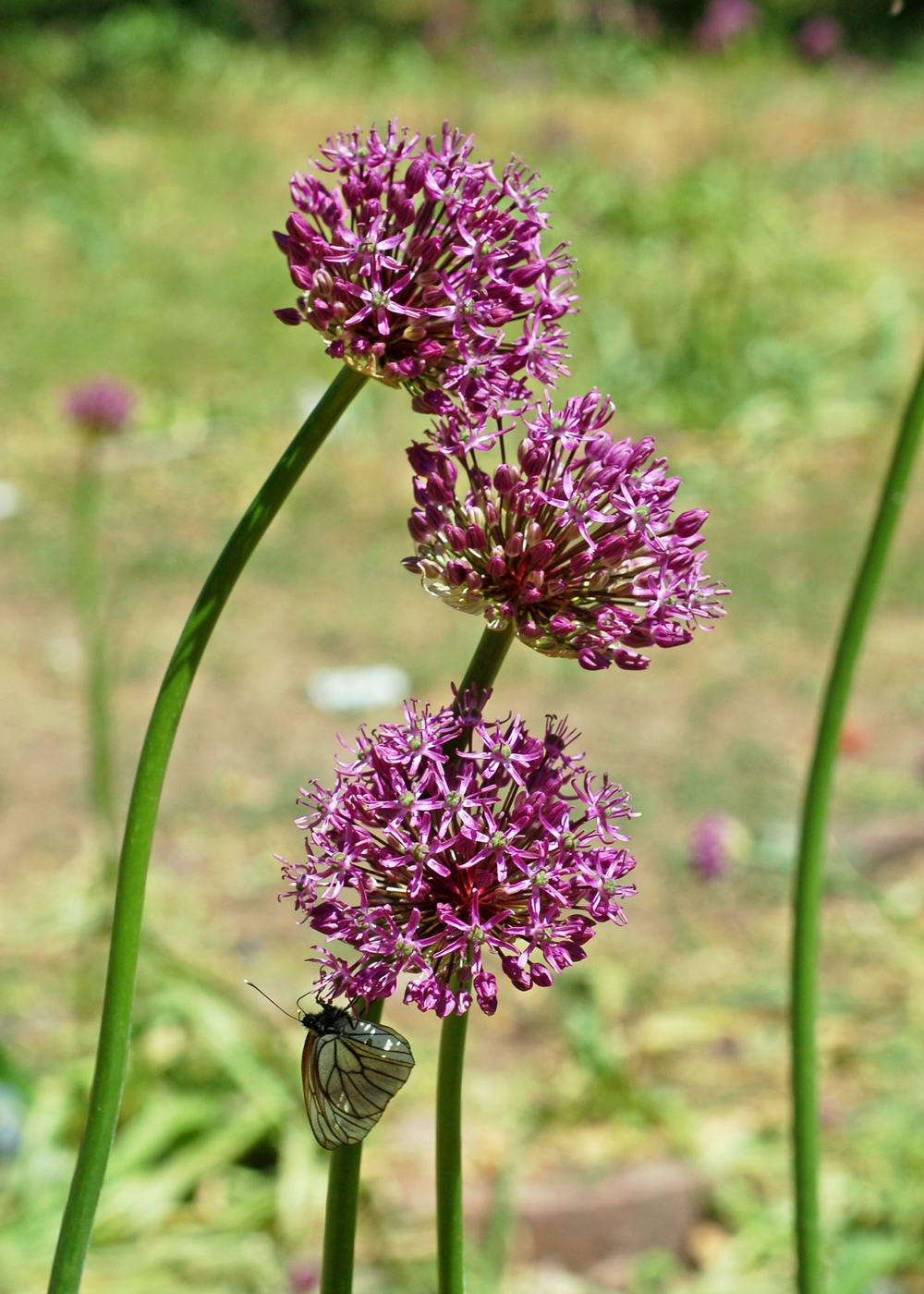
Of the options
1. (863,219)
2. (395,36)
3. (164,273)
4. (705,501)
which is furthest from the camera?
(395,36)

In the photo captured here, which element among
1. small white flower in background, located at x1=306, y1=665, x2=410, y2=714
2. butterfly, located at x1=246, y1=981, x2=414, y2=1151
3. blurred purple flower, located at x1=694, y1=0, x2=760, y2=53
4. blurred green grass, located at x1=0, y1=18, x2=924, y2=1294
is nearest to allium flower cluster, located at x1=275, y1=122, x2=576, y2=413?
butterfly, located at x1=246, y1=981, x2=414, y2=1151

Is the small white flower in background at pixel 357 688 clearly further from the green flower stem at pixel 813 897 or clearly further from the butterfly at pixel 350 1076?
the butterfly at pixel 350 1076

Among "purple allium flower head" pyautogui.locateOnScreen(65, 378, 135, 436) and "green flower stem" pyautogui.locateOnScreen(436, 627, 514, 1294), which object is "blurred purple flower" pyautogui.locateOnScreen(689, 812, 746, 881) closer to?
"purple allium flower head" pyautogui.locateOnScreen(65, 378, 135, 436)

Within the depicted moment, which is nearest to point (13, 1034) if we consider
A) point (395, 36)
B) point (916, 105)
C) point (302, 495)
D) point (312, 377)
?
point (302, 495)

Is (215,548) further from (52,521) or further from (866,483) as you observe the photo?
(866,483)

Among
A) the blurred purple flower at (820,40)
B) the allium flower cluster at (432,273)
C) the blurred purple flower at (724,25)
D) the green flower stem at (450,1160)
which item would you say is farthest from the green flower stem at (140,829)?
the blurred purple flower at (820,40)

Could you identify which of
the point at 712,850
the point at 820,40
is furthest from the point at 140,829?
the point at 820,40
